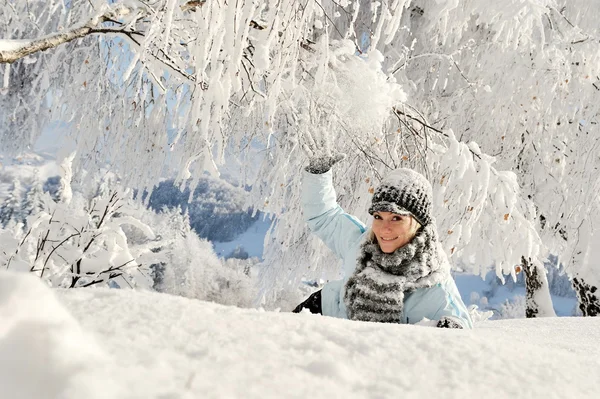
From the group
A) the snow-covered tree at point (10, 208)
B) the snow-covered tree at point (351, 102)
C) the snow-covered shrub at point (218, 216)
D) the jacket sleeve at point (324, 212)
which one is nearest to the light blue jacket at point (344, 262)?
the jacket sleeve at point (324, 212)

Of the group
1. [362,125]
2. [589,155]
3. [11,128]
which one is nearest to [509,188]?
[362,125]

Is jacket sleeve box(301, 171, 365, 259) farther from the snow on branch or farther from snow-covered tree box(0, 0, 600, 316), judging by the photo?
the snow on branch

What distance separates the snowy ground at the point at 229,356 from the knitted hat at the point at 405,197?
113cm

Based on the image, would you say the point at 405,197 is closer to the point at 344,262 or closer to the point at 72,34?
the point at 344,262

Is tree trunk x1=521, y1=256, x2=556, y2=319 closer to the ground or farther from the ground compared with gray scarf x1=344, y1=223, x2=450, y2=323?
closer to the ground

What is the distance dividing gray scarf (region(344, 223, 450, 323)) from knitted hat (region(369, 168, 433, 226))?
10 centimetres

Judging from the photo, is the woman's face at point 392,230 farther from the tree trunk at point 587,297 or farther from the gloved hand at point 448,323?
the tree trunk at point 587,297

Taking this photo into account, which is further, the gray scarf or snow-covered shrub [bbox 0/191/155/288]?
snow-covered shrub [bbox 0/191/155/288]

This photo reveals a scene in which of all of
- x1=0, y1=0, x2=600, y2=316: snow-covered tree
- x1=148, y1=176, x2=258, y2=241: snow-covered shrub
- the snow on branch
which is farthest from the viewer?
x1=148, y1=176, x2=258, y2=241: snow-covered shrub

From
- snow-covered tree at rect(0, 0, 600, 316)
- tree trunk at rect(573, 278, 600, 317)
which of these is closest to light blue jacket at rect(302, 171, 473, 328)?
snow-covered tree at rect(0, 0, 600, 316)

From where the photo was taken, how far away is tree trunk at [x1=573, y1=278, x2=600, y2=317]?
17.8 ft

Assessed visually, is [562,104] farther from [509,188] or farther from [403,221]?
[403,221]

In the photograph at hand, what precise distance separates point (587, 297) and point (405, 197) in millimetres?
4880

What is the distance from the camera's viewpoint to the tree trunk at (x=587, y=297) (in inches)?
213
